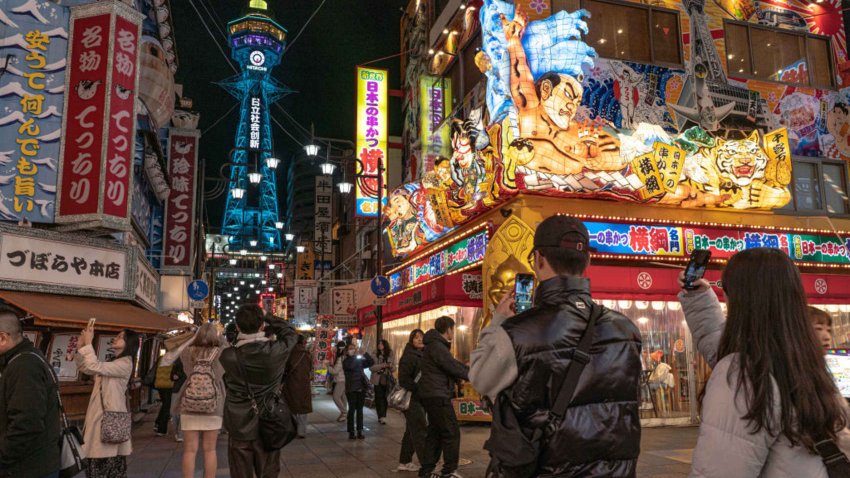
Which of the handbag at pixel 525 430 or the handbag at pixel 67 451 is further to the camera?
the handbag at pixel 67 451

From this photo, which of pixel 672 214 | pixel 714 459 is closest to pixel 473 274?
pixel 672 214

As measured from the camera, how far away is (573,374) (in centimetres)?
282

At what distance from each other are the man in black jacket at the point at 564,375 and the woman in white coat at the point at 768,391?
0.54 m

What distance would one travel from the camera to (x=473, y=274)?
17688 millimetres

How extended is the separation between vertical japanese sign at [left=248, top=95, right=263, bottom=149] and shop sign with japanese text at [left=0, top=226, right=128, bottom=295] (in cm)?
9718

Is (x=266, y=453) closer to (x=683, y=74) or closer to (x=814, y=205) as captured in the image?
(x=683, y=74)

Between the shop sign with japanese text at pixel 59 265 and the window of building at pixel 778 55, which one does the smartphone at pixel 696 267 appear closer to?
the shop sign with japanese text at pixel 59 265

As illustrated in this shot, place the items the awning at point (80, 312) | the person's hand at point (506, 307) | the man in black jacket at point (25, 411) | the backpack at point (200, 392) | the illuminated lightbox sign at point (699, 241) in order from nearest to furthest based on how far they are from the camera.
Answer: the person's hand at point (506, 307) → the man in black jacket at point (25, 411) → the backpack at point (200, 392) → the awning at point (80, 312) → the illuminated lightbox sign at point (699, 241)

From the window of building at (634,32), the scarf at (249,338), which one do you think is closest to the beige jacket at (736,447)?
the scarf at (249,338)

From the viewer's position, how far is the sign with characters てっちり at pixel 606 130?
51.3 feet

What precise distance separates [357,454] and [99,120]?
7958 millimetres

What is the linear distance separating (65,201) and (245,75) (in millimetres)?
103744

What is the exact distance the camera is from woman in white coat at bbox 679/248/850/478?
2258mm

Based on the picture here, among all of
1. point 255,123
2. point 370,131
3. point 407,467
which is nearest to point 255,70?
point 255,123
